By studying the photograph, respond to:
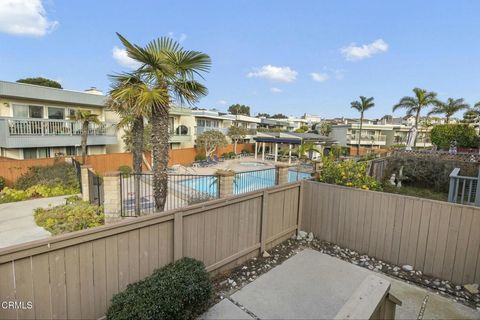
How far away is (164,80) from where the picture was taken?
5078mm

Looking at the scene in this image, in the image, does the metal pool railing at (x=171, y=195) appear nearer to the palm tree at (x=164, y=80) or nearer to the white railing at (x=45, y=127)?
the palm tree at (x=164, y=80)

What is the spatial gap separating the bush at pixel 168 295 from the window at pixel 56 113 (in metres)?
16.0

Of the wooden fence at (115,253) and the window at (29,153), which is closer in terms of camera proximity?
the wooden fence at (115,253)

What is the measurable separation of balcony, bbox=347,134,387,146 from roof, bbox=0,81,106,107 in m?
39.4

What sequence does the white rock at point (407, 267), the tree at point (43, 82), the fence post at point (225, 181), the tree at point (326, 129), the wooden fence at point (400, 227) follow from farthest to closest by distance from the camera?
the tree at point (326, 129) → the tree at point (43, 82) → the fence post at point (225, 181) → the white rock at point (407, 267) → the wooden fence at point (400, 227)

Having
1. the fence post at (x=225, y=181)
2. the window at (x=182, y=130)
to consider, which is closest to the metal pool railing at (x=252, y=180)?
the fence post at (x=225, y=181)

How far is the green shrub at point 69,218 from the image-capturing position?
6727 mm

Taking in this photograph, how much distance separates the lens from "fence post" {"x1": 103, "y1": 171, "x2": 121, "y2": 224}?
241 inches

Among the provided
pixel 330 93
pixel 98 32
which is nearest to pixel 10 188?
pixel 98 32

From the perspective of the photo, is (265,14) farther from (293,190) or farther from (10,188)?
(10,188)

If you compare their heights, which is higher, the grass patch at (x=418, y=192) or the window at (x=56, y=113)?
the window at (x=56, y=113)

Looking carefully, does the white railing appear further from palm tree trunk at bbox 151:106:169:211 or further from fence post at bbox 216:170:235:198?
fence post at bbox 216:170:235:198

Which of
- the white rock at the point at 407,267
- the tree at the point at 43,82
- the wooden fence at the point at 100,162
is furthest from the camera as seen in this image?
the tree at the point at 43,82

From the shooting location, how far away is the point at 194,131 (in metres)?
24.4
